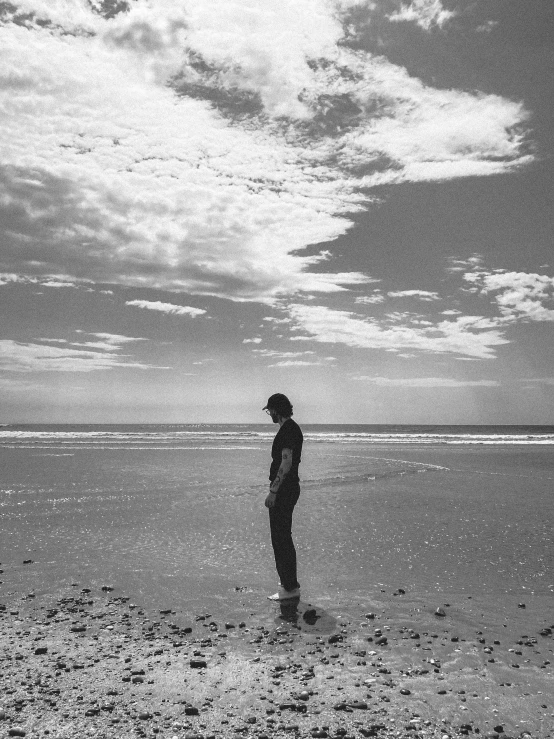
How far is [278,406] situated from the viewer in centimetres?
718

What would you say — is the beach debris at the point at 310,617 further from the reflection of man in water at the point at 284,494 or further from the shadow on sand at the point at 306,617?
the reflection of man in water at the point at 284,494

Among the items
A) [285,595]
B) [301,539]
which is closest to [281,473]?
[285,595]

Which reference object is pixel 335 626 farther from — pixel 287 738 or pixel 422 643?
pixel 287 738

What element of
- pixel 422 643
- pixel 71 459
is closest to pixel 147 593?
pixel 422 643

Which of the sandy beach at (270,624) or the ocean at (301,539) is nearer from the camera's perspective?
the sandy beach at (270,624)

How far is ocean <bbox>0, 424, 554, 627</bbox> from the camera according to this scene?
275 inches

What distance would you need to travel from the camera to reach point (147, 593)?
680 cm

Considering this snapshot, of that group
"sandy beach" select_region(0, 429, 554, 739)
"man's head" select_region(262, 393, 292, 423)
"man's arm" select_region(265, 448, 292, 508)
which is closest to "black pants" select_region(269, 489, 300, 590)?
"man's arm" select_region(265, 448, 292, 508)

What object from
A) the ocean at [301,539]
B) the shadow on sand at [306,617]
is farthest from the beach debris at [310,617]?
the ocean at [301,539]

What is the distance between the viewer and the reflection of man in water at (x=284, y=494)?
6777 millimetres

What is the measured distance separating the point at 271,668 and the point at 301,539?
5050 mm

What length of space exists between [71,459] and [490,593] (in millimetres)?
22713

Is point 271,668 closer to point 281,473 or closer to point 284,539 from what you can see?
point 284,539

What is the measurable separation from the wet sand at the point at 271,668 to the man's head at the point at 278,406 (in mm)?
2276
